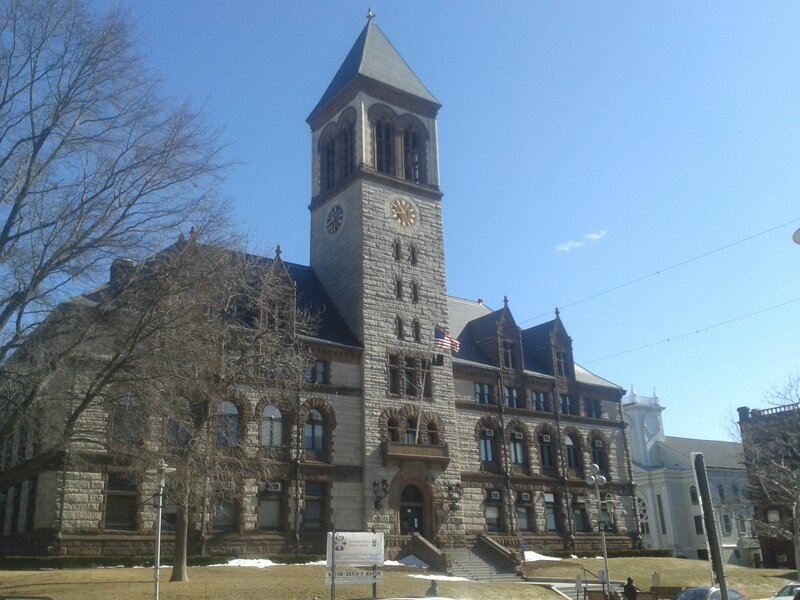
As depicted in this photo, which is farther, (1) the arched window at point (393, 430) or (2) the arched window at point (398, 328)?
(2) the arched window at point (398, 328)

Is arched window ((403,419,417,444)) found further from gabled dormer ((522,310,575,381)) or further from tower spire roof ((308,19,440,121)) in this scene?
tower spire roof ((308,19,440,121))

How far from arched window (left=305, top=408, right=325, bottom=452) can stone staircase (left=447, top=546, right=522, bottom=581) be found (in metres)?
8.95

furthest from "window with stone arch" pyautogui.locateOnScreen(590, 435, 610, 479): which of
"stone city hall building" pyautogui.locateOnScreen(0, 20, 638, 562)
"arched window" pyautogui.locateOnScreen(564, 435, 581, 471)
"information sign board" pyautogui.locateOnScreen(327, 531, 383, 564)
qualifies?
"information sign board" pyautogui.locateOnScreen(327, 531, 383, 564)

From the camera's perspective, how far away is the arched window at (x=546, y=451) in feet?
170

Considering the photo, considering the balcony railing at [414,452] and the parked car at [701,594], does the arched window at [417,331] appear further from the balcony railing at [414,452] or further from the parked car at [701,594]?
the parked car at [701,594]

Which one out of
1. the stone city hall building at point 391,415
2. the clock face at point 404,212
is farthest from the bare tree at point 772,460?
the clock face at point 404,212

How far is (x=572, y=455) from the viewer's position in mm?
53531

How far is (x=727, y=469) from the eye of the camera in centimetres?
7162

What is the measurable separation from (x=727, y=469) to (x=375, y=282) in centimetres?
4327

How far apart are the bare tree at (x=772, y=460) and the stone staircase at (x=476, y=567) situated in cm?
1636

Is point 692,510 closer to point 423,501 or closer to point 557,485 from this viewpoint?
point 557,485

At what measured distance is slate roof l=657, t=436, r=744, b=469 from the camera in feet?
241

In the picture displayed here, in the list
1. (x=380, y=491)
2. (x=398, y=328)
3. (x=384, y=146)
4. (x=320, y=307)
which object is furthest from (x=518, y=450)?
(x=384, y=146)

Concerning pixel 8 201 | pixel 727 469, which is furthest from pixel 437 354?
pixel 727 469
